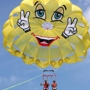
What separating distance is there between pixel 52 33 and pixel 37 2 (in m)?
2.48

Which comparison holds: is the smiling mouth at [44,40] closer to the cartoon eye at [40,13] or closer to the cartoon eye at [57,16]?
the cartoon eye at [57,16]

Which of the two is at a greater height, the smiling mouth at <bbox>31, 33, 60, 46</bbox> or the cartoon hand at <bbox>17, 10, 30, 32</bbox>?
the cartoon hand at <bbox>17, 10, 30, 32</bbox>

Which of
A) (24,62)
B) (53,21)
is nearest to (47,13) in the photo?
(53,21)

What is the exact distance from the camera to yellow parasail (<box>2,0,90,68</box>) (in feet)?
156

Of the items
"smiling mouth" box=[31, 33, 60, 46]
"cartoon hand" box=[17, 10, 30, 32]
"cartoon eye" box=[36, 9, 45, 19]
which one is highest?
"cartoon eye" box=[36, 9, 45, 19]

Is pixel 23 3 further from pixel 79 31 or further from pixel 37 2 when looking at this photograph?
pixel 79 31

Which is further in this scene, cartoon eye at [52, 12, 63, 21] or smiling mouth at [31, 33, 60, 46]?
smiling mouth at [31, 33, 60, 46]

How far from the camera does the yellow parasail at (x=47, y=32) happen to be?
47.4 m

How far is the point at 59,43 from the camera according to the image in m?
48.5

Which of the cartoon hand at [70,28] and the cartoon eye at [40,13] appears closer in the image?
the cartoon eye at [40,13]

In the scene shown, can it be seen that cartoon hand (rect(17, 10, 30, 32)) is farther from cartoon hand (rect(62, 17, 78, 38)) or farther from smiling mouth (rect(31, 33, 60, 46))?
cartoon hand (rect(62, 17, 78, 38))

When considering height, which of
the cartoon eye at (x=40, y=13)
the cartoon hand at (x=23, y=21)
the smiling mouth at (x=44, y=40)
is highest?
the cartoon eye at (x=40, y=13)

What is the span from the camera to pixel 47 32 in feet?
159

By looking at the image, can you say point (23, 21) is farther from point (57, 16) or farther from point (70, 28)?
point (70, 28)
